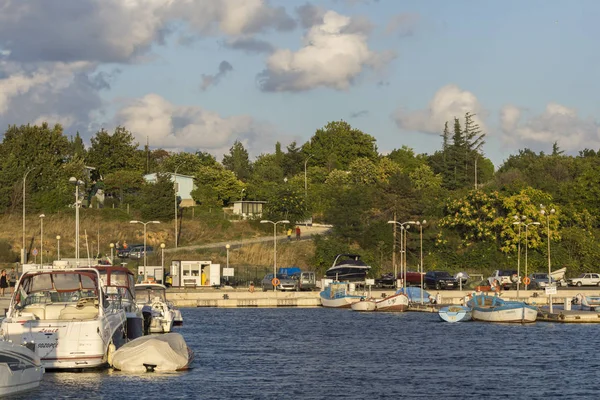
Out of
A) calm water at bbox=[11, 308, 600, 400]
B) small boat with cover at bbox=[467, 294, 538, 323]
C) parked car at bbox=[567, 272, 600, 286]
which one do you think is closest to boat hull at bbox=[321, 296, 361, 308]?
calm water at bbox=[11, 308, 600, 400]

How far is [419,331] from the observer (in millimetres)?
59219

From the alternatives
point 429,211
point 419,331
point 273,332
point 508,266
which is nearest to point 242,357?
point 273,332

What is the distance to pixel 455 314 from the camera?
2623 inches

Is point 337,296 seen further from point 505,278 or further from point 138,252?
point 138,252

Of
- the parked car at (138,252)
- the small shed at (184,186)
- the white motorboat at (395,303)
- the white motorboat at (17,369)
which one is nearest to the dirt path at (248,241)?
the parked car at (138,252)

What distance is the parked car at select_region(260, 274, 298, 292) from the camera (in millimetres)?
89375

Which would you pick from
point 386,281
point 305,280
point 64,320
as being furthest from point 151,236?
point 64,320

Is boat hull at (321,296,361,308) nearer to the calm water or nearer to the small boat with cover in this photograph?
the calm water

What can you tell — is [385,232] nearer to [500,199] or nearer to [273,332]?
[500,199]

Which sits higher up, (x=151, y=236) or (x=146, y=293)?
(x=151, y=236)

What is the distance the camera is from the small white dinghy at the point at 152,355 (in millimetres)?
36062

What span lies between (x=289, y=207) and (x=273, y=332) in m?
60.1

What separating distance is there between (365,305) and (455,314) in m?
12.2

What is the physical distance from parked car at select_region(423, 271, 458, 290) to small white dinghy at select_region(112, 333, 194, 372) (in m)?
54.7
